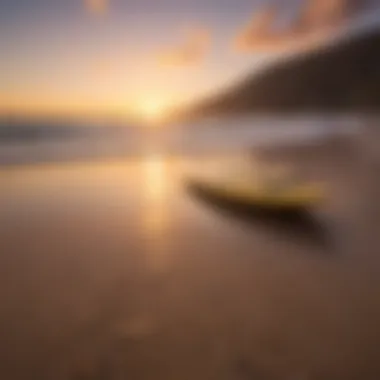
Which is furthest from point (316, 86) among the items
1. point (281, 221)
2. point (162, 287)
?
point (162, 287)

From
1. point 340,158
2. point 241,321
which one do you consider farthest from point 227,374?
point 340,158

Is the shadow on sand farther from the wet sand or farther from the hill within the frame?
the hill

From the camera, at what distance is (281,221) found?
2.17ft

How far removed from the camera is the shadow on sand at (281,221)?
0.66m

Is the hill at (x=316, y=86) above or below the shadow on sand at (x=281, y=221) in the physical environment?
above

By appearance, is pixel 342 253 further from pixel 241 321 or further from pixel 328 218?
pixel 241 321

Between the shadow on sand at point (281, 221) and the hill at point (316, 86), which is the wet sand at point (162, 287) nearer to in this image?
the shadow on sand at point (281, 221)

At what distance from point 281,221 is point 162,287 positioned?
0.56 ft

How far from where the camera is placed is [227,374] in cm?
59

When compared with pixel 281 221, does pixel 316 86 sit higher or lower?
higher

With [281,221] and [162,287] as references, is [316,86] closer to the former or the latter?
[281,221]

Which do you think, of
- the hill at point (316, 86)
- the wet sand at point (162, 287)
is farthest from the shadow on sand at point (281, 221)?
the hill at point (316, 86)

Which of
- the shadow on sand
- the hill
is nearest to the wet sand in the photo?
the shadow on sand

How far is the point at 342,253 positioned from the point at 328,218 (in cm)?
5
